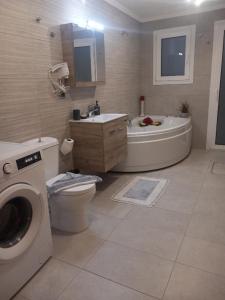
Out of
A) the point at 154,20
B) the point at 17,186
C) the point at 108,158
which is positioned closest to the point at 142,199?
the point at 108,158

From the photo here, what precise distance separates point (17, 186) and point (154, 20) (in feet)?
13.2

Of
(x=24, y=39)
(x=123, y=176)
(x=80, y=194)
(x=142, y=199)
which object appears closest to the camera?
(x=80, y=194)

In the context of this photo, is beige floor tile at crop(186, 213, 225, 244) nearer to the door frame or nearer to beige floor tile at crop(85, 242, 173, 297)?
beige floor tile at crop(85, 242, 173, 297)

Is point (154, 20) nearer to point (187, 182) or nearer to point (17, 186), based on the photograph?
point (187, 182)

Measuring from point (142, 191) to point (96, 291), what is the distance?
4.71 feet

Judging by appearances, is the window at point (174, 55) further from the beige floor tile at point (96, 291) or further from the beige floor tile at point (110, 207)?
A: the beige floor tile at point (96, 291)

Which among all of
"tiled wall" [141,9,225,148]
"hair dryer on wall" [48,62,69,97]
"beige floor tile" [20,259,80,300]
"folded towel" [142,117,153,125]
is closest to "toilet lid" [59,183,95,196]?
"beige floor tile" [20,259,80,300]

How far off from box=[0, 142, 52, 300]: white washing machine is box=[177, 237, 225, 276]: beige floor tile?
1039 millimetres

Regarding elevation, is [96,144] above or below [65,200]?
above

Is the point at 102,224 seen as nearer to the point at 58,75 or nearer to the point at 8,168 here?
the point at 8,168

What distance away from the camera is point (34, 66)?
7.25 ft

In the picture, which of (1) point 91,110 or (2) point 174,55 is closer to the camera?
(1) point 91,110

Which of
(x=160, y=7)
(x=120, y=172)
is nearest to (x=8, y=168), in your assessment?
(x=120, y=172)

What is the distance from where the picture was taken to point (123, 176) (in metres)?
3.27
